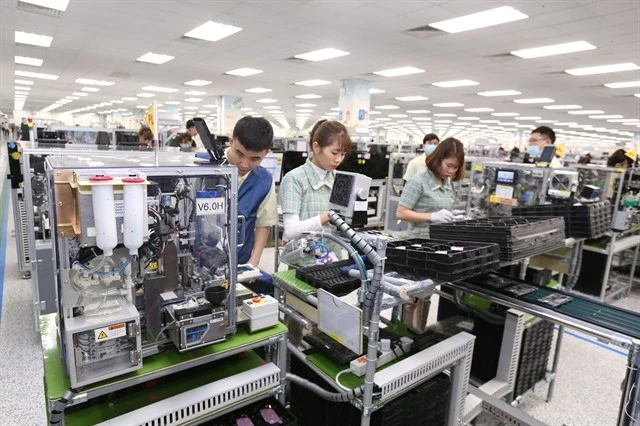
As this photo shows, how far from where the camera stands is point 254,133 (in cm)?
166

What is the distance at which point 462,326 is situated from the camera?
2436 mm

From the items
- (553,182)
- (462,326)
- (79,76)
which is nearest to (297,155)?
(553,182)

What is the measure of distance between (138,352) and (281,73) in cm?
851

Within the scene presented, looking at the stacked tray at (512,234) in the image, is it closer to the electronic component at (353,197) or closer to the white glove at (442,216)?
the white glove at (442,216)

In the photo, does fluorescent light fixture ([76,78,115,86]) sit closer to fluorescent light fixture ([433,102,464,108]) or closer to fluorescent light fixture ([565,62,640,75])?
fluorescent light fixture ([433,102,464,108])

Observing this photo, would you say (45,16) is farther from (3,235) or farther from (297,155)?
(297,155)

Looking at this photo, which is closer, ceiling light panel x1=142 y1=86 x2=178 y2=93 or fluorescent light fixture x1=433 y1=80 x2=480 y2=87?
fluorescent light fixture x1=433 y1=80 x2=480 y2=87

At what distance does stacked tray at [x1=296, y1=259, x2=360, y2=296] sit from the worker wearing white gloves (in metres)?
0.84

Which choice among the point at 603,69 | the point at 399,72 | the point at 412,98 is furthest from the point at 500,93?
the point at 399,72

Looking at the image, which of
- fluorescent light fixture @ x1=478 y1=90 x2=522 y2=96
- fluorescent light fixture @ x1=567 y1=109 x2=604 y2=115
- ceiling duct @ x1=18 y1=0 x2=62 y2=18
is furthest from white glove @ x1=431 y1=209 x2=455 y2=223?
fluorescent light fixture @ x1=567 y1=109 x2=604 y2=115

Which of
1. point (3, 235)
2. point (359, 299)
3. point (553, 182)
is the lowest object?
point (3, 235)

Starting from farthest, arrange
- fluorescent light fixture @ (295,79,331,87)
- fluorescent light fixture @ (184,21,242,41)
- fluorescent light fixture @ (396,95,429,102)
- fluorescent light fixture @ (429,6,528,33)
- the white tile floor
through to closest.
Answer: fluorescent light fixture @ (396,95,429,102)
fluorescent light fixture @ (295,79,331,87)
fluorescent light fixture @ (184,21,242,41)
fluorescent light fixture @ (429,6,528,33)
the white tile floor

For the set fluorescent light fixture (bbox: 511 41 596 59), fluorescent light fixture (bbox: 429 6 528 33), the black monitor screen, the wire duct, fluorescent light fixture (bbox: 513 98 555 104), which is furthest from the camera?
fluorescent light fixture (bbox: 513 98 555 104)

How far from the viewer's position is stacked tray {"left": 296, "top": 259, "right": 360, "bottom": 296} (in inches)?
58.7
